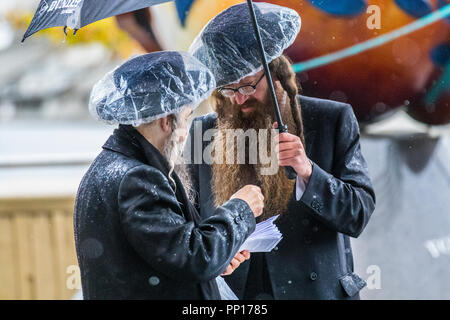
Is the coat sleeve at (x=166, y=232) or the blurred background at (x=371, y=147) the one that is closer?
the coat sleeve at (x=166, y=232)

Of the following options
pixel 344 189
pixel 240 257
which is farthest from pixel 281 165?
pixel 240 257

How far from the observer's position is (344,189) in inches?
75.8

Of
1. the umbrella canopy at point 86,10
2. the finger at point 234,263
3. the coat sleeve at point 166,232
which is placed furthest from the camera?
the finger at point 234,263

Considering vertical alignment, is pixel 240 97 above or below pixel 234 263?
above

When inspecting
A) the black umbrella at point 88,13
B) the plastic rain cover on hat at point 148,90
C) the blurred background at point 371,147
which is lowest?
the blurred background at point 371,147

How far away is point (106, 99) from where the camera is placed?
1.74 meters

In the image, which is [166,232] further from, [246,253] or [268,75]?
[268,75]

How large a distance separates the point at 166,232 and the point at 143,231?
0.20 feet

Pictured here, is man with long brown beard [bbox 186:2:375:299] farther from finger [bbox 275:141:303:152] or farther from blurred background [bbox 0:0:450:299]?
blurred background [bbox 0:0:450:299]

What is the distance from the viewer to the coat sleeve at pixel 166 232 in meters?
1.60

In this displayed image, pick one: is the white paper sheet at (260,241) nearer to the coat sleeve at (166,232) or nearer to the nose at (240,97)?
the coat sleeve at (166,232)

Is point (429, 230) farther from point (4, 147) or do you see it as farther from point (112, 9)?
point (4, 147)

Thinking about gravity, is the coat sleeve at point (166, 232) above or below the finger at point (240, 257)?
above

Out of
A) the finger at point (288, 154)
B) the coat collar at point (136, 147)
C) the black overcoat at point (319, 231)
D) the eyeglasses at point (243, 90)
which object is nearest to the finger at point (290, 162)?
the finger at point (288, 154)
